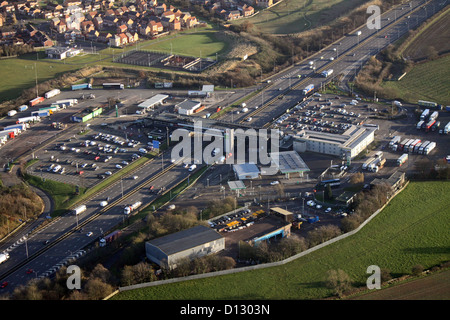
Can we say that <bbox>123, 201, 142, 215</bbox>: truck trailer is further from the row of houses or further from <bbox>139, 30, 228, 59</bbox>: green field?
the row of houses

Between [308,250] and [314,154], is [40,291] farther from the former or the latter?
[314,154]

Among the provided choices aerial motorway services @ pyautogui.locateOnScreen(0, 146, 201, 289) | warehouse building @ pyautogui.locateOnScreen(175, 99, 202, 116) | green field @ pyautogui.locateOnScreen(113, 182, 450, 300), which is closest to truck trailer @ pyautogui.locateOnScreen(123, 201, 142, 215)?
aerial motorway services @ pyautogui.locateOnScreen(0, 146, 201, 289)

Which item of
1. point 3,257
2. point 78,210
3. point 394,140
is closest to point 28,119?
point 78,210

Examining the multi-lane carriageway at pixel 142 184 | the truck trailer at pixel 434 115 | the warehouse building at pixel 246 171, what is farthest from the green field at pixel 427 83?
the warehouse building at pixel 246 171

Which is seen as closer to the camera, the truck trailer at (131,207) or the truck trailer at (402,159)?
the truck trailer at (131,207)

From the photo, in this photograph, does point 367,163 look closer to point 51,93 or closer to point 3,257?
point 3,257

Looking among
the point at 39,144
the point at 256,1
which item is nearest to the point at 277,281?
the point at 39,144

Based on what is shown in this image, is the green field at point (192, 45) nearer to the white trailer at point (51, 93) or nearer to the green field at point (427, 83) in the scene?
the white trailer at point (51, 93)
